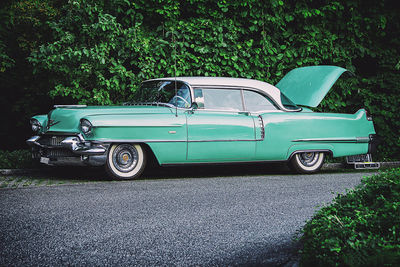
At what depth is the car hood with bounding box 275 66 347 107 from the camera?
25.7 ft

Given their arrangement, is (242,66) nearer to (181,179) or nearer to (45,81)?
(181,179)

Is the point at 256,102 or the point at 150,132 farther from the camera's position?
the point at 256,102

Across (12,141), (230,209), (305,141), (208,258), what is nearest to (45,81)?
(12,141)

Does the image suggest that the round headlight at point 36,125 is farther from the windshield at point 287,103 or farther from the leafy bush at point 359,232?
the leafy bush at point 359,232

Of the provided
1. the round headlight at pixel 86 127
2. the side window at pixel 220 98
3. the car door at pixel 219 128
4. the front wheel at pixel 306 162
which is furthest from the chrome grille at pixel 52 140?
the front wheel at pixel 306 162

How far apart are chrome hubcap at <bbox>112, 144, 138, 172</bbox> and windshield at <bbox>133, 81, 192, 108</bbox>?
1001mm

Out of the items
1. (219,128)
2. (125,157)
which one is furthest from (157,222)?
(219,128)

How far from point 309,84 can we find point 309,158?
1.37 metres

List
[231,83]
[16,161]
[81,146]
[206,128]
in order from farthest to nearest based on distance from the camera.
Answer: [16,161]
[231,83]
[206,128]
[81,146]

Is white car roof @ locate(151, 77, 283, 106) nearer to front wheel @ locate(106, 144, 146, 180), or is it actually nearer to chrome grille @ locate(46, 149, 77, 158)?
front wheel @ locate(106, 144, 146, 180)

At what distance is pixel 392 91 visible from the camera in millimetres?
10445

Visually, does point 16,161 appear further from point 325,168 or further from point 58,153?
point 325,168

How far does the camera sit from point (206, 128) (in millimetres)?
7238

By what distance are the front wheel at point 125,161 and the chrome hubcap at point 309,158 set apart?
3013mm
